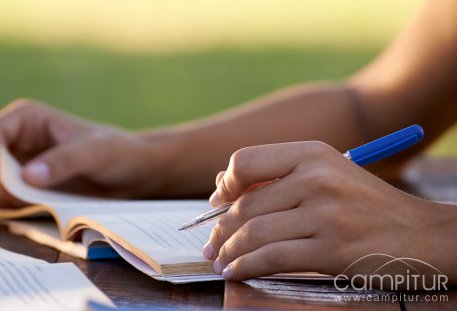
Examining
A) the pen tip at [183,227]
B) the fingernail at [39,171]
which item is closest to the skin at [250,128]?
the fingernail at [39,171]

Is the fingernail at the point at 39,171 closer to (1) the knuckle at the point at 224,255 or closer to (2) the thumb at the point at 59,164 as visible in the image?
(2) the thumb at the point at 59,164

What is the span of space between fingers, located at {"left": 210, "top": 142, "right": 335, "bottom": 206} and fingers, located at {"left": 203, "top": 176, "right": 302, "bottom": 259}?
0.5 inches

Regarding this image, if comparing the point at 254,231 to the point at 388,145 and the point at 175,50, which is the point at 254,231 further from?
the point at 175,50

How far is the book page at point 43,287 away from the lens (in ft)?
3.35

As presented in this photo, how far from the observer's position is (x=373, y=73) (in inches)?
77.0

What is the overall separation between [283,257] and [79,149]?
681 millimetres

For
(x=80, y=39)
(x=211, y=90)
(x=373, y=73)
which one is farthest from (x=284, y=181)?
(x=80, y=39)

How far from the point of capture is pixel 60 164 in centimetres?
168

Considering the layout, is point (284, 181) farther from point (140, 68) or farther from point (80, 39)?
point (80, 39)

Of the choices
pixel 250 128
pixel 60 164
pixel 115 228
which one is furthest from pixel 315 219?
pixel 250 128

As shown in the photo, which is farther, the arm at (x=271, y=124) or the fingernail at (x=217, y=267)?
the arm at (x=271, y=124)

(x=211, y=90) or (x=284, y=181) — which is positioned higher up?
(x=211, y=90)

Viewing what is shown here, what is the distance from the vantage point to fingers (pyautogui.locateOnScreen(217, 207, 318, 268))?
1110 millimetres

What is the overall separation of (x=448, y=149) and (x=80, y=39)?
2.82m
